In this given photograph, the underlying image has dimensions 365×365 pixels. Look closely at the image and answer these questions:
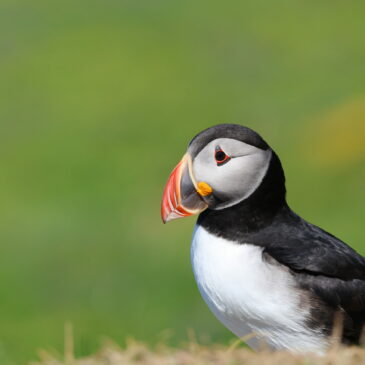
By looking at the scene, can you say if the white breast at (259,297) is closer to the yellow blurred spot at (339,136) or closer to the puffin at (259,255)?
the puffin at (259,255)

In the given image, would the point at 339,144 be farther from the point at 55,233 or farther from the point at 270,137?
the point at 55,233

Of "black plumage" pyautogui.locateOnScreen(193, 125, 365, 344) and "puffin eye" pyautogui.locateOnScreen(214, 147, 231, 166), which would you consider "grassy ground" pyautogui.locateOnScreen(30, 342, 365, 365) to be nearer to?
"black plumage" pyautogui.locateOnScreen(193, 125, 365, 344)

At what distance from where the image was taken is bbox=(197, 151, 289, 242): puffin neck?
24.0ft

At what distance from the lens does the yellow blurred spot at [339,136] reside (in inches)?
785

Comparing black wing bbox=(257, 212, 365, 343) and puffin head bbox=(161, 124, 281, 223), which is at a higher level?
puffin head bbox=(161, 124, 281, 223)

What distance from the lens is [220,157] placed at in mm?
7398

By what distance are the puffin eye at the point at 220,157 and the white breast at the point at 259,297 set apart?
1.74 feet

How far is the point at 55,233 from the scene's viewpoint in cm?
1731

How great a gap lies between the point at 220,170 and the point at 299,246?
65 cm

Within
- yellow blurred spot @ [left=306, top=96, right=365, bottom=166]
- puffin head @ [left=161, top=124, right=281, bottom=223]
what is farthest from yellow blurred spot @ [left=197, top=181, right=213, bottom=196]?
yellow blurred spot @ [left=306, top=96, right=365, bottom=166]

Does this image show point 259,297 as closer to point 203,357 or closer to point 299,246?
point 299,246

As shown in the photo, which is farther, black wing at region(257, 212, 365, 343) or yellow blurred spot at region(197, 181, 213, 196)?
yellow blurred spot at region(197, 181, 213, 196)

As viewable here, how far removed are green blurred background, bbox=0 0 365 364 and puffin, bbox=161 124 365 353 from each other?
103cm

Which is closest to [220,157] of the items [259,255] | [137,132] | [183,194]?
[183,194]
